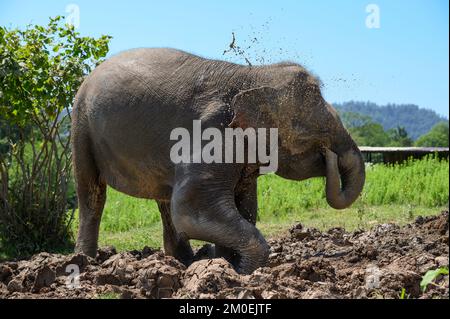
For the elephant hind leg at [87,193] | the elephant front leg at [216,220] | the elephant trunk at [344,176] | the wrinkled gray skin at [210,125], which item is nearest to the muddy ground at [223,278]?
the elephant front leg at [216,220]

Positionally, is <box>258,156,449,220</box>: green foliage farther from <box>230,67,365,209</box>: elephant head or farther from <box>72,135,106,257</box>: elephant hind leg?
<box>230,67,365,209</box>: elephant head

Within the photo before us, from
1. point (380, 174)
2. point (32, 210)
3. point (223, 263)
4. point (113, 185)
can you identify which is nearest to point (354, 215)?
point (380, 174)

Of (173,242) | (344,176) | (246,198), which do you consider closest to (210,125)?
(246,198)

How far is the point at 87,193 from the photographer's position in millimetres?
8188

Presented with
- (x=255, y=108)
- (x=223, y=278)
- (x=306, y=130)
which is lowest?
(x=223, y=278)

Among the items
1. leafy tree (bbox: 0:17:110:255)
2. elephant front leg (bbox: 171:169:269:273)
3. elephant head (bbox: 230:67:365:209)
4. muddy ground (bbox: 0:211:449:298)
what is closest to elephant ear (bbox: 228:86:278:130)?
elephant head (bbox: 230:67:365:209)

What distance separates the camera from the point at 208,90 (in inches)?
270

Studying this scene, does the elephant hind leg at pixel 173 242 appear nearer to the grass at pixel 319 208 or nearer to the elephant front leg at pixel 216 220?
the elephant front leg at pixel 216 220

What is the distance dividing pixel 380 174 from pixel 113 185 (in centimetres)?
917

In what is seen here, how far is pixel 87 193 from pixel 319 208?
6.45m

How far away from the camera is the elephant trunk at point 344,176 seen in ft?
22.6

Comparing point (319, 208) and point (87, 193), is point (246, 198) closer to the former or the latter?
point (87, 193)

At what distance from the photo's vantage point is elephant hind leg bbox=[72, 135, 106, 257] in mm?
7982

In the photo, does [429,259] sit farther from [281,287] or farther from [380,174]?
[380,174]
